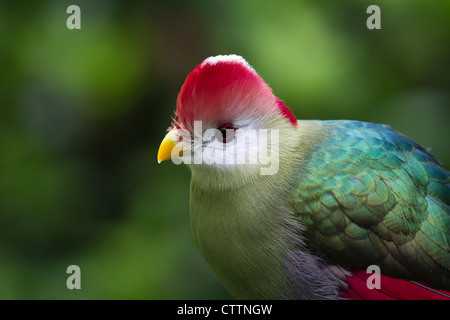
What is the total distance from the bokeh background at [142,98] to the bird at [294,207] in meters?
0.77

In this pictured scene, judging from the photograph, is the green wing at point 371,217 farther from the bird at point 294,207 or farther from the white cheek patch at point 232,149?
the white cheek patch at point 232,149

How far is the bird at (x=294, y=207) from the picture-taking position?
1.66m

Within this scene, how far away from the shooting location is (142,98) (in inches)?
107

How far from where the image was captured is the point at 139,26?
2.67 metres

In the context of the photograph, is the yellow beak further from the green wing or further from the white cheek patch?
the green wing

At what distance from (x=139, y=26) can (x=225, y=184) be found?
1.33m

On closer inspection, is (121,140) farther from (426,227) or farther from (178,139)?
(426,227)

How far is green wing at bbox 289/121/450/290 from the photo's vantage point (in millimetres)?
1661

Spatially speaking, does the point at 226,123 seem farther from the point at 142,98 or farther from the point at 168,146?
the point at 142,98

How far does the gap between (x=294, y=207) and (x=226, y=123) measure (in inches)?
14.5

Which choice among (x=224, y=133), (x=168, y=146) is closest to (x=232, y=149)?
(x=224, y=133)

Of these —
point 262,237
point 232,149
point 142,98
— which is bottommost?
point 262,237

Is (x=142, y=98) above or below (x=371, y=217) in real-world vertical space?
above

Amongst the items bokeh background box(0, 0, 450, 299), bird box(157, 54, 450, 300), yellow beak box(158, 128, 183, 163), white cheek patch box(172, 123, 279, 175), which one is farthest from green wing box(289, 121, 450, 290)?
bokeh background box(0, 0, 450, 299)
